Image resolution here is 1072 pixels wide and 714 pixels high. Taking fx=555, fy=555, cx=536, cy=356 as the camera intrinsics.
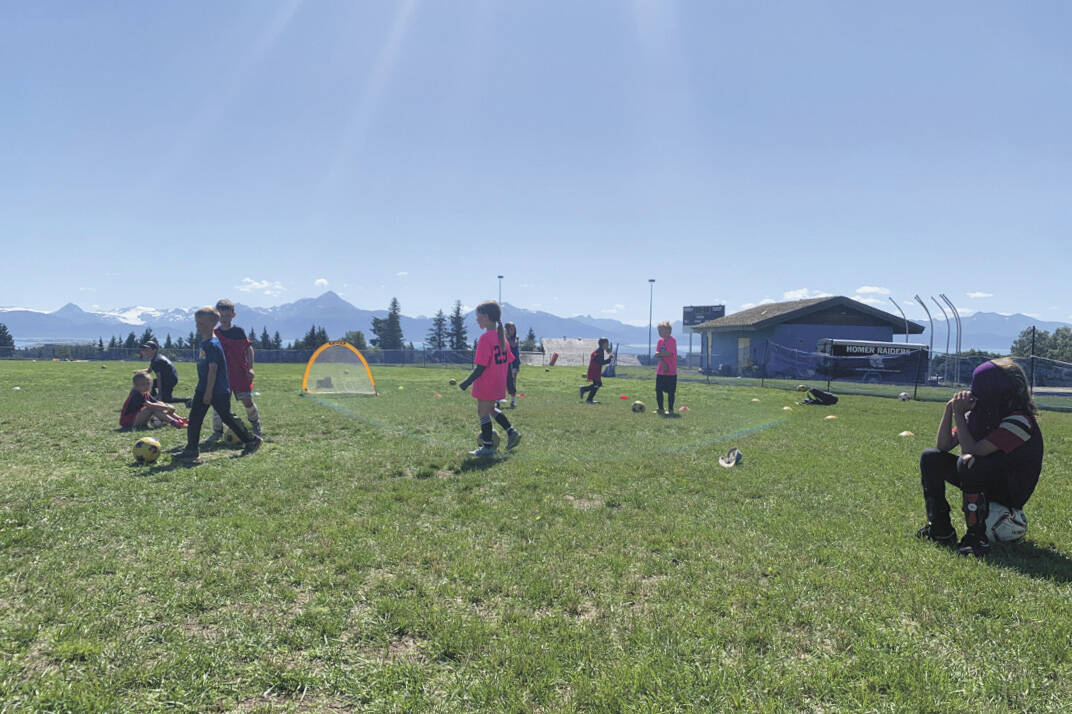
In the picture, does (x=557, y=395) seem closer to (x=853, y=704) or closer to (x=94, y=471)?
(x=94, y=471)

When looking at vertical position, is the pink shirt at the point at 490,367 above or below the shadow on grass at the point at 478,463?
above

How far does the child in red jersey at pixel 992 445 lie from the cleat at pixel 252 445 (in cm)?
825

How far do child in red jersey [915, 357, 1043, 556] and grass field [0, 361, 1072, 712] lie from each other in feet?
1.14

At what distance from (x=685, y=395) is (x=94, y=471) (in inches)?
649

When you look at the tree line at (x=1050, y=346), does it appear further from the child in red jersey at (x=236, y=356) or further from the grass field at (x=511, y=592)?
the child in red jersey at (x=236, y=356)

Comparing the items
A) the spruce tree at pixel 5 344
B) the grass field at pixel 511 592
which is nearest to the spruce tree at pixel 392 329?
the spruce tree at pixel 5 344

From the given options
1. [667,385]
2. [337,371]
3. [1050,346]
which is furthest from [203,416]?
[1050,346]

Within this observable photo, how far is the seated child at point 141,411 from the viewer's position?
9.86 metres

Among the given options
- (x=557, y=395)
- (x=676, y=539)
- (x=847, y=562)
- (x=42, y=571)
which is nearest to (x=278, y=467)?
(x=42, y=571)

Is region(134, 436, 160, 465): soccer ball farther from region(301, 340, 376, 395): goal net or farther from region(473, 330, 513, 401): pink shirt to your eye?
region(301, 340, 376, 395): goal net

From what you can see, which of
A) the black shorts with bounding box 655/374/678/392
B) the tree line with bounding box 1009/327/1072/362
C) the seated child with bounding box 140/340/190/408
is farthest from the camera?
the tree line with bounding box 1009/327/1072/362

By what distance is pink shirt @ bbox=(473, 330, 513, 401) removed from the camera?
8.02m

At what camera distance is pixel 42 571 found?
3781mm

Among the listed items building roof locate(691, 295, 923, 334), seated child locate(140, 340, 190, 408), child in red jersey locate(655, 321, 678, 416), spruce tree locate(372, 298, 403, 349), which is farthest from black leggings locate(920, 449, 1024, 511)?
spruce tree locate(372, 298, 403, 349)
